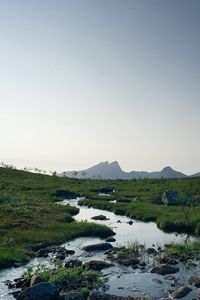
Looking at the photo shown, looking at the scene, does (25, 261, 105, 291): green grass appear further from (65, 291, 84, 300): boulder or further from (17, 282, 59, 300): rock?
(17, 282, 59, 300): rock

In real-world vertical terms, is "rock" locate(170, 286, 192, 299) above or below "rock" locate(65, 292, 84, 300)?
below

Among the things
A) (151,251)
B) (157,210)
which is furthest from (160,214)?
(151,251)

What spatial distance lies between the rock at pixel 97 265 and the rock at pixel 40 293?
6.88 meters

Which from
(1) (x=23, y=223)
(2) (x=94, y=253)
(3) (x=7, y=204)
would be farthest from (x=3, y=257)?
(3) (x=7, y=204)

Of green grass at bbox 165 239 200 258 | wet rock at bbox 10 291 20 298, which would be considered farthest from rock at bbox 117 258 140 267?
wet rock at bbox 10 291 20 298

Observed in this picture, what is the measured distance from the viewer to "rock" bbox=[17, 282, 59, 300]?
86.5ft

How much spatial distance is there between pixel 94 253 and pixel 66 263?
6.46m

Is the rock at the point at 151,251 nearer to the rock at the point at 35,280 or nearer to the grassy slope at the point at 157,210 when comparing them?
the grassy slope at the point at 157,210

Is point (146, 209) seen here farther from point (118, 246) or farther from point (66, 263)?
point (66, 263)

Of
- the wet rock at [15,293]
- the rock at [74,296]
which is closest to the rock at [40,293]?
the rock at [74,296]

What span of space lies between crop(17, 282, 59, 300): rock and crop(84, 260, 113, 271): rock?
6882mm

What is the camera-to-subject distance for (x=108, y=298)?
1042 inches

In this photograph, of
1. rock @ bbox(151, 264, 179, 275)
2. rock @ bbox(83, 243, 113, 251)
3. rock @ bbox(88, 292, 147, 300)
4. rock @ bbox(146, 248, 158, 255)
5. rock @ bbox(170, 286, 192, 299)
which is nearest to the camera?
rock @ bbox(88, 292, 147, 300)

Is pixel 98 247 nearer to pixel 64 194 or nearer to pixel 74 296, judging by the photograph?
pixel 74 296
